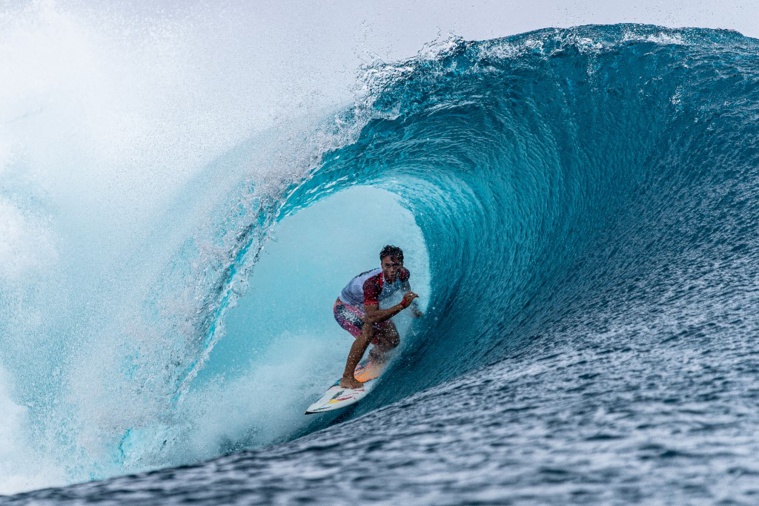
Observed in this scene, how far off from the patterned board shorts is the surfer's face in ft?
1.59

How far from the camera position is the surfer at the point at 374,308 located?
3979 mm

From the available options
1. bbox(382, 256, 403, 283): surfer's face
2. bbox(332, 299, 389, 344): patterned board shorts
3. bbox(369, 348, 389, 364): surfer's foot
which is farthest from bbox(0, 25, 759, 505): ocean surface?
bbox(382, 256, 403, 283): surfer's face

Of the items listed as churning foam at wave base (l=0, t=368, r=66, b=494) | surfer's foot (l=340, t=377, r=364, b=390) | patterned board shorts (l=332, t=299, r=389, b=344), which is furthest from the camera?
patterned board shorts (l=332, t=299, r=389, b=344)

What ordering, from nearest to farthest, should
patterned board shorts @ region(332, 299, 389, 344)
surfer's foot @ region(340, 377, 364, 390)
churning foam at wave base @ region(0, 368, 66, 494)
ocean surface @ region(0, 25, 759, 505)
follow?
ocean surface @ region(0, 25, 759, 505) → churning foam at wave base @ region(0, 368, 66, 494) → surfer's foot @ region(340, 377, 364, 390) → patterned board shorts @ region(332, 299, 389, 344)

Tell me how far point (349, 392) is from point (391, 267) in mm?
1041

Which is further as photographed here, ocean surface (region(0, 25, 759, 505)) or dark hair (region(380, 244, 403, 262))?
dark hair (region(380, 244, 403, 262))

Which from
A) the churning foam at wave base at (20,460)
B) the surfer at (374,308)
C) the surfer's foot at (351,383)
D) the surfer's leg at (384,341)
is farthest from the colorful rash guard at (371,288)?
the churning foam at wave base at (20,460)

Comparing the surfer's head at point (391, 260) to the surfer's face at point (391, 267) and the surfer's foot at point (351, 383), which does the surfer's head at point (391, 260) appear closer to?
the surfer's face at point (391, 267)

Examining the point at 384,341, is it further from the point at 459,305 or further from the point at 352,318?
the point at 459,305

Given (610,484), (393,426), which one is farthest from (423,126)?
(610,484)

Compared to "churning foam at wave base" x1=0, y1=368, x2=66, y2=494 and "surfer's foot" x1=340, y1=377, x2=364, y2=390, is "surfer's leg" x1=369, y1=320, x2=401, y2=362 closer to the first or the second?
"surfer's foot" x1=340, y1=377, x2=364, y2=390

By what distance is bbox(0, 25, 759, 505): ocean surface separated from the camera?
29.9 inches

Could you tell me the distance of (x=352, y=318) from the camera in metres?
4.47

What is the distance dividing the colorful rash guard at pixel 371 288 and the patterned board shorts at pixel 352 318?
1.6 inches
